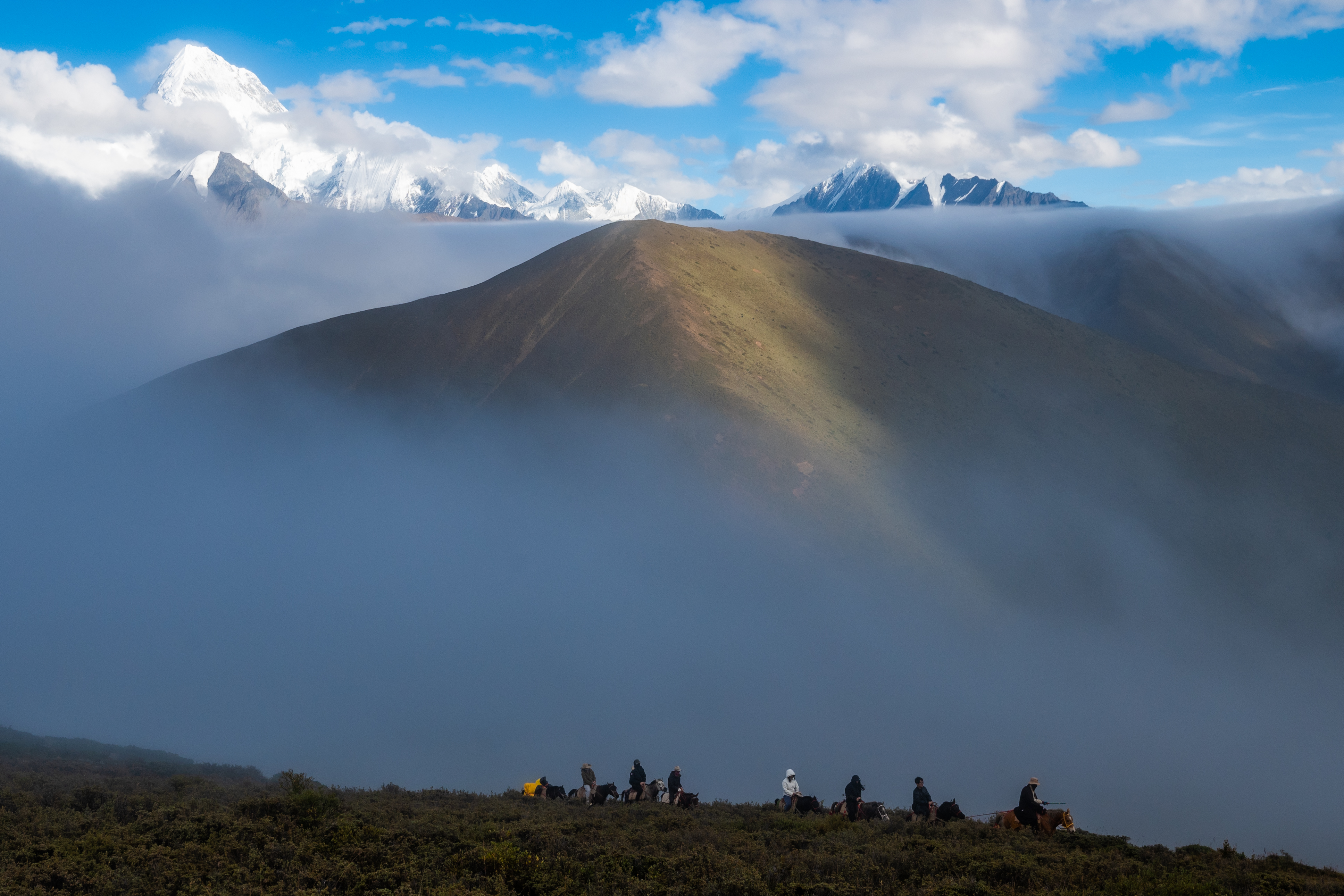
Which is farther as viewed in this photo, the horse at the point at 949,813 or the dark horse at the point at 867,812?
the dark horse at the point at 867,812

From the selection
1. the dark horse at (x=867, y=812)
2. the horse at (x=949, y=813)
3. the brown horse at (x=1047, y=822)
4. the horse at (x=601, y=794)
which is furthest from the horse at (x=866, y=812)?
the horse at (x=601, y=794)

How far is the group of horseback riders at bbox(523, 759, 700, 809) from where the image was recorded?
86.8 feet

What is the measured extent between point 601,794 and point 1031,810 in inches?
482

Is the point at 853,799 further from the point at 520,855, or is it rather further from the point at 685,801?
the point at 520,855

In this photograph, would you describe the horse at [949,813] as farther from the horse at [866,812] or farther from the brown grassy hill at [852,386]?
the brown grassy hill at [852,386]

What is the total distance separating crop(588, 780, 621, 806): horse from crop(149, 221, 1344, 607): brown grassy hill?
43.4 m

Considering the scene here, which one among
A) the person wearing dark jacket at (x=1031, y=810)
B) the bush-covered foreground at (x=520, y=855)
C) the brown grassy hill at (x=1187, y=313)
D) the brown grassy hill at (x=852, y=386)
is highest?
the brown grassy hill at (x=1187, y=313)

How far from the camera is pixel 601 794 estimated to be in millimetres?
26984

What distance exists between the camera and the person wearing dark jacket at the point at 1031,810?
845 inches

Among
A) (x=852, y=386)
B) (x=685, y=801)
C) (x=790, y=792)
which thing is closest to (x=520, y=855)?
(x=685, y=801)

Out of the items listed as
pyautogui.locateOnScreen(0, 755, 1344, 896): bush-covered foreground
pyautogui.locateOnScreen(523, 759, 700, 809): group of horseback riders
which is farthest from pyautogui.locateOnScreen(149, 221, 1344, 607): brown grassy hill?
pyautogui.locateOnScreen(0, 755, 1344, 896): bush-covered foreground

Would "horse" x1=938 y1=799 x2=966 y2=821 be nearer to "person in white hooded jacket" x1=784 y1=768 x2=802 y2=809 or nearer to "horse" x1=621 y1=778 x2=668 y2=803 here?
"person in white hooded jacket" x1=784 y1=768 x2=802 y2=809

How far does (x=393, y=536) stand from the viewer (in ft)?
269

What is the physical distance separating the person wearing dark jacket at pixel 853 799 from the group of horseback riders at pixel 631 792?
14.6ft
